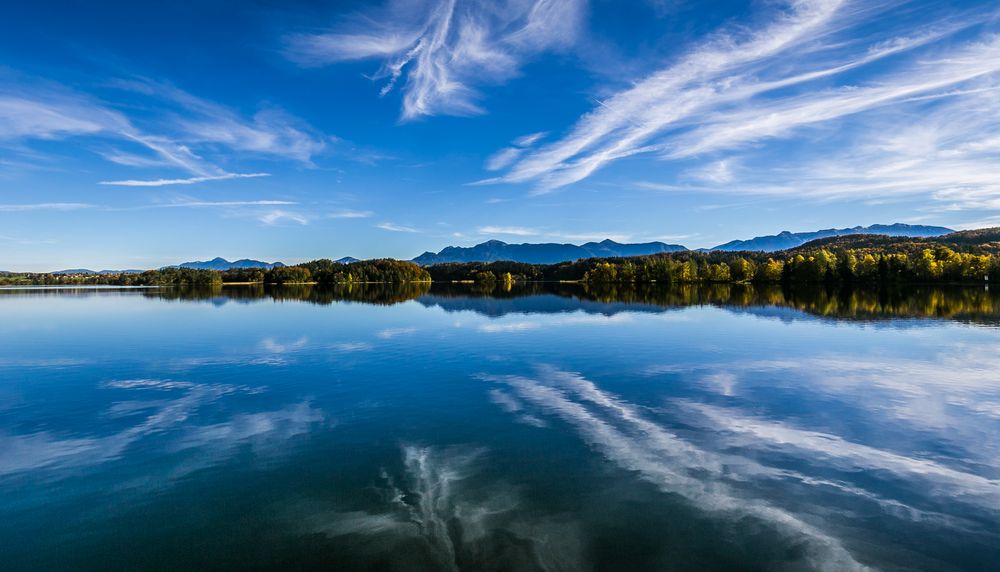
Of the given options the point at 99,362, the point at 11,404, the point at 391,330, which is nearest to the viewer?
the point at 11,404

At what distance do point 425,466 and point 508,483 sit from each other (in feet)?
7.32

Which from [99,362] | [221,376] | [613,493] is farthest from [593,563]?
[99,362]

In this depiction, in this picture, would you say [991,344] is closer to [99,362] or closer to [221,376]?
[221,376]

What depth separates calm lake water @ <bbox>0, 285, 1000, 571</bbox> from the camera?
834 cm

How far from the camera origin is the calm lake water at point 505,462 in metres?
8.34

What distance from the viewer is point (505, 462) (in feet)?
39.6

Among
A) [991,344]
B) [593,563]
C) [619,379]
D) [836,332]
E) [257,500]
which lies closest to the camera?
[593,563]

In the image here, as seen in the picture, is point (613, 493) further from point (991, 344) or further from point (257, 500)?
point (991, 344)

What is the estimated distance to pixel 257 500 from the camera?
10.1 meters

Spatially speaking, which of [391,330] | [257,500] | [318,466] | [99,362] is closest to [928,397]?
[318,466]

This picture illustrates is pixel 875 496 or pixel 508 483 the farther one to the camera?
pixel 508 483

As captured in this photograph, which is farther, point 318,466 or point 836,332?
point 836,332

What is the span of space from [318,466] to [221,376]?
553 inches

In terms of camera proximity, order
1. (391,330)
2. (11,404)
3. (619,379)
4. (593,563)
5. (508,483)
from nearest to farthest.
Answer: (593,563) < (508,483) < (11,404) < (619,379) < (391,330)
